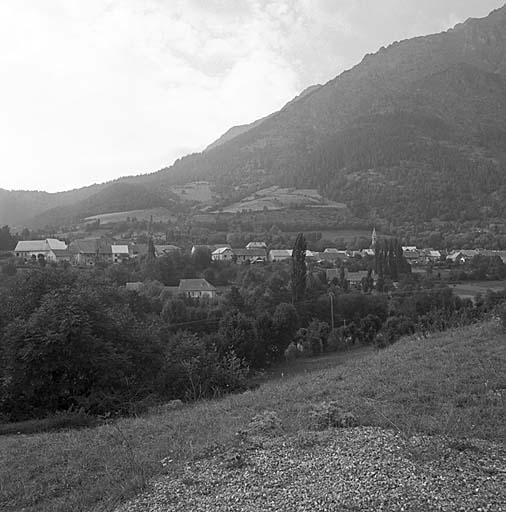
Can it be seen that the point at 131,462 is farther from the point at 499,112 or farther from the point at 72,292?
the point at 499,112

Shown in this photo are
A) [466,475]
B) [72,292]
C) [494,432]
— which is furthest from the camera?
[72,292]

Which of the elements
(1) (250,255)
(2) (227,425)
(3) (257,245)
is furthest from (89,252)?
(2) (227,425)

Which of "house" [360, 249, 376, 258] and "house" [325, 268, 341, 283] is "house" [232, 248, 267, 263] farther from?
"house" [360, 249, 376, 258]

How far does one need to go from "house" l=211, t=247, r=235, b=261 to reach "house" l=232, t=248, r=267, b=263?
2.17ft

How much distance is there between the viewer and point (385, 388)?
9.12 meters

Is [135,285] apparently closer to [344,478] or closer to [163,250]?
[163,250]

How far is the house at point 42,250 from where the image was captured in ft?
185

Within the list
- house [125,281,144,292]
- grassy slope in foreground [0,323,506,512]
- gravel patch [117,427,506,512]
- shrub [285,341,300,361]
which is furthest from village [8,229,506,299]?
gravel patch [117,427,506,512]

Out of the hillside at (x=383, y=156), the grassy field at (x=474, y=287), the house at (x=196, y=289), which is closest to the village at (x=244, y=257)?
the house at (x=196, y=289)

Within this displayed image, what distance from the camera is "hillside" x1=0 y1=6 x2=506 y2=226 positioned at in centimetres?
10556

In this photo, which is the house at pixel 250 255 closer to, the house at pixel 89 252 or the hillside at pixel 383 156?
the house at pixel 89 252

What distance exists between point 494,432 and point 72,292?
1401 cm

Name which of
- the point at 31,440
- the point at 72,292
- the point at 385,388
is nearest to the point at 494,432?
the point at 385,388

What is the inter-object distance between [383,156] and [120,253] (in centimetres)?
8596
